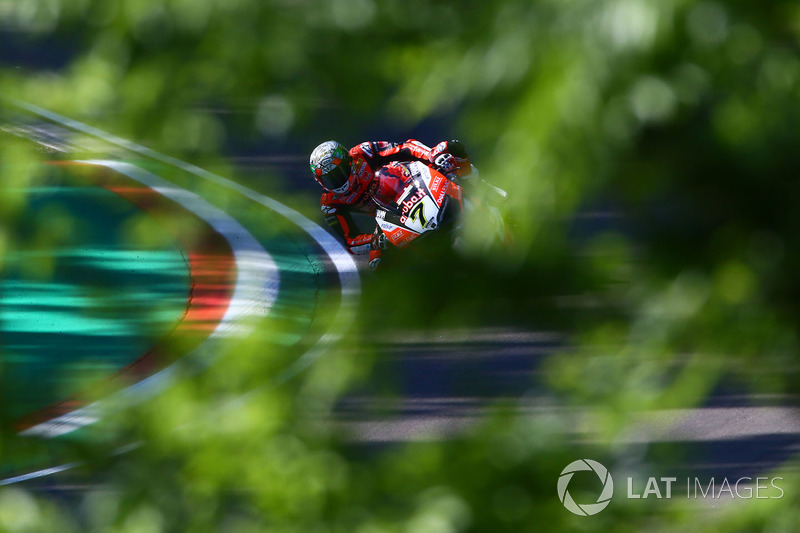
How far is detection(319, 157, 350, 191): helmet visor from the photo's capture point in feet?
24.9

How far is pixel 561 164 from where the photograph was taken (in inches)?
33.5

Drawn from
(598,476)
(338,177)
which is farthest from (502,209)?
(338,177)

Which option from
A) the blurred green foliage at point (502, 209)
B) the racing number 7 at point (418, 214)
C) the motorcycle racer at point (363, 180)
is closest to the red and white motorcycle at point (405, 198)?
the racing number 7 at point (418, 214)

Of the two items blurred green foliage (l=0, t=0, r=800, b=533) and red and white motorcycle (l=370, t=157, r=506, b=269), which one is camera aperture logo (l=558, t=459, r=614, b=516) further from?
red and white motorcycle (l=370, t=157, r=506, b=269)

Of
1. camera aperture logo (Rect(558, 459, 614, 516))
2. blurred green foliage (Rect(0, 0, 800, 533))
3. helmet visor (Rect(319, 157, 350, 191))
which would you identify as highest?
helmet visor (Rect(319, 157, 350, 191))

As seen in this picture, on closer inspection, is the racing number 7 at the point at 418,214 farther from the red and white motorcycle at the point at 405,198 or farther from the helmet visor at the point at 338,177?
the helmet visor at the point at 338,177

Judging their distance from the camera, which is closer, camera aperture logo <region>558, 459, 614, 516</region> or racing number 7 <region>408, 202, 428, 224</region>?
camera aperture logo <region>558, 459, 614, 516</region>

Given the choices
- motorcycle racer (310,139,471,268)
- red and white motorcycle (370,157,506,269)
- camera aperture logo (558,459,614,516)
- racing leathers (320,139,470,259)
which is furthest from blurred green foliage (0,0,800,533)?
racing leathers (320,139,470,259)

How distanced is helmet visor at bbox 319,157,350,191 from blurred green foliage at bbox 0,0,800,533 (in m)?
6.24

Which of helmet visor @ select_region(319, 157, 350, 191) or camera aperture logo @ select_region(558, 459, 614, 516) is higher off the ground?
helmet visor @ select_region(319, 157, 350, 191)

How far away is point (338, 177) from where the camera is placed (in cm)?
791

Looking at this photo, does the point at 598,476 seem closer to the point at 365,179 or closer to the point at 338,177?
the point at 338,177

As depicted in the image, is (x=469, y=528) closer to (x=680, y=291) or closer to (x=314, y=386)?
(x=314, y=386)

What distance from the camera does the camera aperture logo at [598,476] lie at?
4.15 feet
